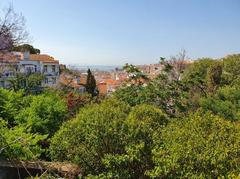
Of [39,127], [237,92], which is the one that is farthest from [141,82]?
[237,92]

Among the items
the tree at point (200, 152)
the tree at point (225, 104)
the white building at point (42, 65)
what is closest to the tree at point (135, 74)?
the tree at point (225, 104)

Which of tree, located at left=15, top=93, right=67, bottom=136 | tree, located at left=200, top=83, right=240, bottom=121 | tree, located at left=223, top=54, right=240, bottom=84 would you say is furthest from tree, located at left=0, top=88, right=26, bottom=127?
tree, located at left=223, top=54, right=240, bottom=84

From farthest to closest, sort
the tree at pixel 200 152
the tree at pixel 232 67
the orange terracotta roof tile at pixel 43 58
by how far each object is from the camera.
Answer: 1. the orange terracotta roof tile at pixel 43 58
2. the tree at pixel 232 67
3. the tree at pixel 200 152

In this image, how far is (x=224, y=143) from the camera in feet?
16.2

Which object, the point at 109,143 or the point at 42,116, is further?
the point at 42,116

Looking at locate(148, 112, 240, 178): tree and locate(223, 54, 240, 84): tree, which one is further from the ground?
Answer: locate(223, 54, 240, 84): tree

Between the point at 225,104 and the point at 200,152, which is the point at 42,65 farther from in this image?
the point at 200,152

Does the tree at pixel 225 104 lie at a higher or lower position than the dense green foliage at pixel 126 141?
lower

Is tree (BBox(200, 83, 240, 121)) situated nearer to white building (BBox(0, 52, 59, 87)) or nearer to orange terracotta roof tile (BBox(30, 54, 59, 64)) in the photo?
white building (BBox(0, 52, 59, 87))

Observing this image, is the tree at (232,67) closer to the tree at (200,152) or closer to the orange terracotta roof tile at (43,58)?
the orange terracotta roof tile at (43,58)

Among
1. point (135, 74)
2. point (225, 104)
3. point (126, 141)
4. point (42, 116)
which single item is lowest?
point (225, 104)

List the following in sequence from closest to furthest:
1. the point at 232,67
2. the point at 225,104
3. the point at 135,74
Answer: the point at 135,74
the point at 225,104
the point at 232,67

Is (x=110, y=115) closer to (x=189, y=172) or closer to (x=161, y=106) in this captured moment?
(x=189, y=172)

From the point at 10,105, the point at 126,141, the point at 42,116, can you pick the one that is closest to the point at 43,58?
the point at 10,105
